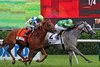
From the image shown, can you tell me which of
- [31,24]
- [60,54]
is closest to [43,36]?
[31,24]

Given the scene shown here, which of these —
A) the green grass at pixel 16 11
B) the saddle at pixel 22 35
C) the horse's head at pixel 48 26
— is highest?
the horse's head at pixel 48 26

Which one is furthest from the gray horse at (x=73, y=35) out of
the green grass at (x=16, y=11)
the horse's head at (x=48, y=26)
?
the green grass at (x=16, y=11)

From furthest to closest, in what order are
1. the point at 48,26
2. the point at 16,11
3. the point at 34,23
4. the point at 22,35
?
the point at 16,11 → the point at 22,35 → the point at 34,23 → the point at 48,26

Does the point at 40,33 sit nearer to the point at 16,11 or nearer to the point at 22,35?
the point at 22,35

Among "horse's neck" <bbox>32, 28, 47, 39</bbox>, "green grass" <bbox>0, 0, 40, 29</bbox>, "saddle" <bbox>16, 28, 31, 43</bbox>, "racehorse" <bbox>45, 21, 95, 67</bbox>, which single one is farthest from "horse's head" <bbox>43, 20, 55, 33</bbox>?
"green grass" <bbox>0, 0, 40, 29</bbox>

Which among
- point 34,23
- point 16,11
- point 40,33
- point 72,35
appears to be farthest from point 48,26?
point 16,11

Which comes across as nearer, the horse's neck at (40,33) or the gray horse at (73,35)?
the horse's neck at (40,33)

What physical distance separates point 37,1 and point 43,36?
1122cm

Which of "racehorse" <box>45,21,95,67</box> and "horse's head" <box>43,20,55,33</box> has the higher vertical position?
"horse's head" <box>43,20,55,33</box>

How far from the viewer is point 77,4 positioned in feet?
79.4

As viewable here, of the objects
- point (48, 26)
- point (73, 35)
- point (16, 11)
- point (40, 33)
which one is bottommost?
point (16, 11)

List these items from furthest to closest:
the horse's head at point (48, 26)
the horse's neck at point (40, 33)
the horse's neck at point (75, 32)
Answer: the horse's neck at point (75, 32) < the horse's neck at point (40, 33) < the horse's head at point (48, 26)

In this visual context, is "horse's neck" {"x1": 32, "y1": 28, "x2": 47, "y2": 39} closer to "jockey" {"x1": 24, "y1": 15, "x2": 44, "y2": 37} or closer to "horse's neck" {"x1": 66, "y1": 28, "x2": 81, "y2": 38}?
"jockey" {"x1": 24, "y1": 15, "x2": 44, "y2": 37}

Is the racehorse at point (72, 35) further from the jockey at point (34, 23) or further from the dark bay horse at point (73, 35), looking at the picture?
the jockey at point (34, 23)
